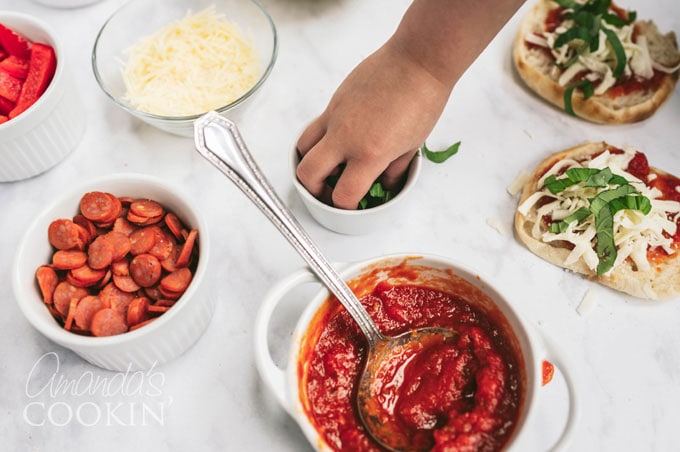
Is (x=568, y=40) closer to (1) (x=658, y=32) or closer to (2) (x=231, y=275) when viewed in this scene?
(1) (x=658, y=32)

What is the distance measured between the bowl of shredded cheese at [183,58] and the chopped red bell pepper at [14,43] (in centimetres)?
19

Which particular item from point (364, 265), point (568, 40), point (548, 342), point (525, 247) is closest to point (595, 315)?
point (525, 247)

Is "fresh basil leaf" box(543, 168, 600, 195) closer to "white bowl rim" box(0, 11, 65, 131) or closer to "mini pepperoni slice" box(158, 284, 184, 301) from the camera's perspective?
"mini pepperoni slice" box(158, 284, 184, 301)

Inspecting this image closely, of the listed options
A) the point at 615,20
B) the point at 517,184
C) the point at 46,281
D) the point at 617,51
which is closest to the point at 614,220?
the point at 517,184

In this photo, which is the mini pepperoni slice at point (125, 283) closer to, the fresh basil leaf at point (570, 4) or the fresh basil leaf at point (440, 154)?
the fresh basil leaf at point (440, 154)

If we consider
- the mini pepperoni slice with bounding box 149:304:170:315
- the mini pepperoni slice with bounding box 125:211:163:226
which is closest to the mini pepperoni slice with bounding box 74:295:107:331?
the mini pepperoni slice with bounding box 149:304:170:315

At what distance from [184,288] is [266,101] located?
2.64 ft

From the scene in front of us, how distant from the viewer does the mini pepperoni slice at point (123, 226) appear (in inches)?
62.4

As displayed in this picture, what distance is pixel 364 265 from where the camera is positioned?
4.78 feet

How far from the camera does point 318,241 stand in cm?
182

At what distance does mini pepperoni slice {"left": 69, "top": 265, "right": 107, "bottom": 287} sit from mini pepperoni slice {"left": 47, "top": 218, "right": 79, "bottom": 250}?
66mm

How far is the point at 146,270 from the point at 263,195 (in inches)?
13.6

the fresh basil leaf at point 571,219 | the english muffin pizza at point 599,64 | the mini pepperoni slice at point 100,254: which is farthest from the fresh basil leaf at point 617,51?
the mini pepperoni slice at point 100,254

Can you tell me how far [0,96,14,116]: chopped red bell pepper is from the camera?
1744 mm
